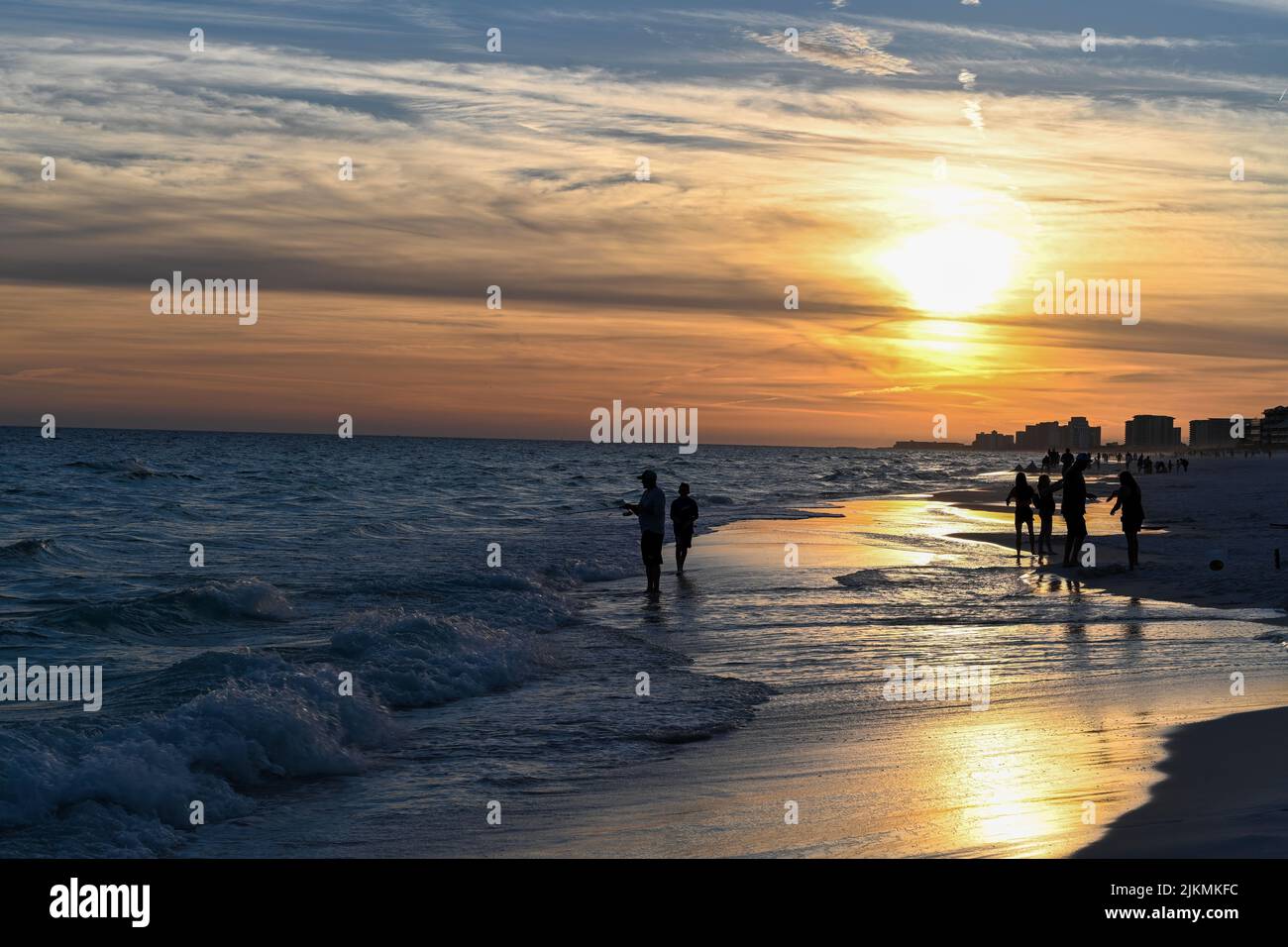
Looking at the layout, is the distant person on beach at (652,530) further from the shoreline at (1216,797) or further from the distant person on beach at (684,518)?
the shoreline at (1216,797)

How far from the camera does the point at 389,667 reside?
12234 millimetres

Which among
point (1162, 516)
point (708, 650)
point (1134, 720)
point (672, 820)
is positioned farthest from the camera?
point (1162, 516)

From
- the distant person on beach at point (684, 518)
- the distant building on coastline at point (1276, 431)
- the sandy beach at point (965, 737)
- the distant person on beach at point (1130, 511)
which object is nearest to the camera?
the sandy beach at point (965, 737)

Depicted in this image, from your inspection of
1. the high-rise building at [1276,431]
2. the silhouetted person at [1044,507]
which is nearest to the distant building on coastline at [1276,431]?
the high-rise building at [1276,431]

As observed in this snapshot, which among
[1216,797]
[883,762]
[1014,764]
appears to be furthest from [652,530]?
[1216,797]

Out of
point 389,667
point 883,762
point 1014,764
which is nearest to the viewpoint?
point 1014,764

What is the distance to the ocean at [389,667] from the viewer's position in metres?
7.66

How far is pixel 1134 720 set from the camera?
364 inches

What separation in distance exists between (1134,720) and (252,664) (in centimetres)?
857

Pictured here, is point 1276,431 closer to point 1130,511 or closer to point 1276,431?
point 1276,431
